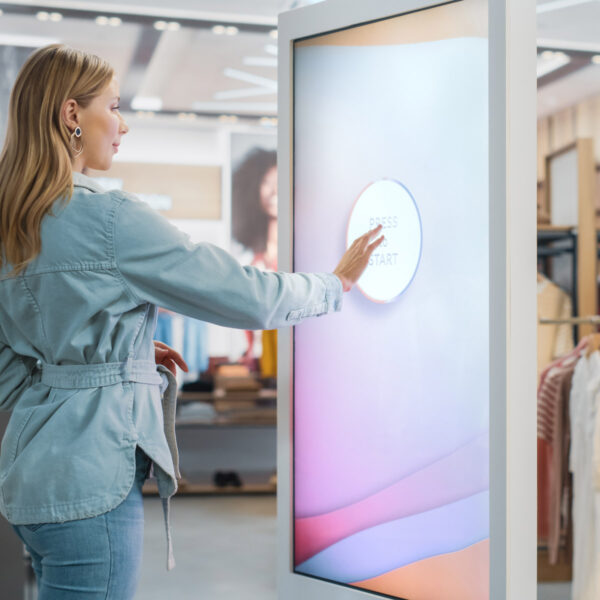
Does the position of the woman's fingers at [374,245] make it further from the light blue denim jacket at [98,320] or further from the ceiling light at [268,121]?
the ceiling light at [268,121]

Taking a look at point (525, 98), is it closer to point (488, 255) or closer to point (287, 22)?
point (488, 255)

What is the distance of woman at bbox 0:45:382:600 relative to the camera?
1.22 metres

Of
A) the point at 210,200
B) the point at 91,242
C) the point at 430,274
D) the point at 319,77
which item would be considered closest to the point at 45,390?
the point at 91,242

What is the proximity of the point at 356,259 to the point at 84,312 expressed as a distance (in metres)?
0.50

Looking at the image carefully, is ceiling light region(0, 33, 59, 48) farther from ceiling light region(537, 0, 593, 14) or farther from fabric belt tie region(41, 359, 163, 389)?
fabric belt tie region(41, 359, 163, 389)

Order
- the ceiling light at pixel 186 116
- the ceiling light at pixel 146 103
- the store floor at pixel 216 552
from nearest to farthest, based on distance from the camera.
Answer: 1. the store floor at pixel 216 552
2. the ceiling light at pixel 146 103
3. the ceiling light at pixel 186 116

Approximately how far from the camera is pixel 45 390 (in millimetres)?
1293

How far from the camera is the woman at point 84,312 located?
1217 mm

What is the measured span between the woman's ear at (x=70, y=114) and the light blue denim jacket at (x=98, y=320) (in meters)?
0.08

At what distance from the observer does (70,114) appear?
1295 mm

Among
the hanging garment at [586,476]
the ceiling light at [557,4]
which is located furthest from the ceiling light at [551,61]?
the hanging garment at [586,476]

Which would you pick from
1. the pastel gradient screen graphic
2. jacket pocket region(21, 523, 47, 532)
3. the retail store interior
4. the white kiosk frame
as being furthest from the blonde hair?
the retail store interior

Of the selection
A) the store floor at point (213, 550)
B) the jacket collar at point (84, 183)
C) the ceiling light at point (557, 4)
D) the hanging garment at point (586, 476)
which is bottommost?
the store floor at point (213, 550)

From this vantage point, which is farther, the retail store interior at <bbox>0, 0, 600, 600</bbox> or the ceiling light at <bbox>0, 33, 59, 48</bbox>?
the ceiling light at <bbox>0, 33, 59, 48</bbox>
